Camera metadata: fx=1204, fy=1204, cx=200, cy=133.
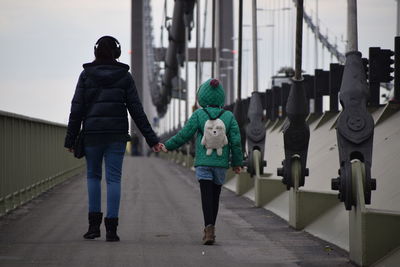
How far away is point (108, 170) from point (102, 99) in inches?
24.7

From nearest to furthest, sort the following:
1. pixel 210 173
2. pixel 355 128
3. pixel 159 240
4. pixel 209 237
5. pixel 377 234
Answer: pixel 377 234
pixel 355 128
pixel 209 237
pixel 159 240
pixel 210 173

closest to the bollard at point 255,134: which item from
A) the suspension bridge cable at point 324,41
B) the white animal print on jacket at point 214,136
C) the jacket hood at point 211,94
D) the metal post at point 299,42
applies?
the metal post at point 299,42

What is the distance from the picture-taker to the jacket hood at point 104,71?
34.7ft

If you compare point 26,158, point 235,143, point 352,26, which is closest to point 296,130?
point 235,143

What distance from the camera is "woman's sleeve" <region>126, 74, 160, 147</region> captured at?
1067cm

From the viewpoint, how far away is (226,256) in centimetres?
918

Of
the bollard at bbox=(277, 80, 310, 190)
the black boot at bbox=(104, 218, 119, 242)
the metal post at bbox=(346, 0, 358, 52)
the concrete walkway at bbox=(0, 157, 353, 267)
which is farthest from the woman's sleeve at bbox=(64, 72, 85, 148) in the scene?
the bollard at bbox=(277, 80, 310, 190)

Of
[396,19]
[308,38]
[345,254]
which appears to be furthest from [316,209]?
[308,38]

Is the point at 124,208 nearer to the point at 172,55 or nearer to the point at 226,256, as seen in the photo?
the point at 226,256

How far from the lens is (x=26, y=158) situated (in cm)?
1658

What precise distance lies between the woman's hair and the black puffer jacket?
0.24ft

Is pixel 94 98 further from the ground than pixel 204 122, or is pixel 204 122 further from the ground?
pixel 94 98

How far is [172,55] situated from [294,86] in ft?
285

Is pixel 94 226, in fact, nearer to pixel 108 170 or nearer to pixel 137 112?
pixel 108 170
